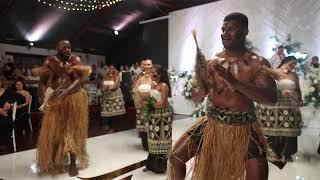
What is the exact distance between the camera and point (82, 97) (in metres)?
2.85

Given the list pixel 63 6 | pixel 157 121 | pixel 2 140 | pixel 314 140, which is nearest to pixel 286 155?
pixel 314 140

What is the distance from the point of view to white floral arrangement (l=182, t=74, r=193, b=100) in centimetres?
171

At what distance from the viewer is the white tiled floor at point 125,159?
6.77ft

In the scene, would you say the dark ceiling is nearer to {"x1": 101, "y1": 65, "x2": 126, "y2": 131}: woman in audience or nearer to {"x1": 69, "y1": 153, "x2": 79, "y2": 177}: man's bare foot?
{"x1": 101, "y1": 65, "x2": 126, "y2": 131}: woman in audience

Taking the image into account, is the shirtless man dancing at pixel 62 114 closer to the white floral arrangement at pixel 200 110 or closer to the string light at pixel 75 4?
the string light at pixel 75 4

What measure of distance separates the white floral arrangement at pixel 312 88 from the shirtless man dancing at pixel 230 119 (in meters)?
0.35

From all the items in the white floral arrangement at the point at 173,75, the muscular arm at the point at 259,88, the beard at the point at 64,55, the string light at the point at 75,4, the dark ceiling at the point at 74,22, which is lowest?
the muscular arm at the point at 259,88

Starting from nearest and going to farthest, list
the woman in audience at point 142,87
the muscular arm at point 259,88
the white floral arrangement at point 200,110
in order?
1. the muscular arm at point 259,88
2. the white floral arrangement at point 200,110
3. the woman in audience at point 142,87

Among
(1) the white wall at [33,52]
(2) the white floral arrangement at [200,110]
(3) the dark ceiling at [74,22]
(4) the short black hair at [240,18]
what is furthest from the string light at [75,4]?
(4) the short black hair at [240,18]

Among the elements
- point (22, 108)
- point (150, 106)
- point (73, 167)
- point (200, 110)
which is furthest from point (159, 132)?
point (22, 108)

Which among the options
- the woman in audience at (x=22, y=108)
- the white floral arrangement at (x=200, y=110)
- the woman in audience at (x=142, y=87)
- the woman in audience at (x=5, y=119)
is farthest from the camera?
the woman in audience at (x=5, y=119)

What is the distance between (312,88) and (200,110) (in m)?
0.65

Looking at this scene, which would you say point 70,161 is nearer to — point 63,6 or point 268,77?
point 63,6

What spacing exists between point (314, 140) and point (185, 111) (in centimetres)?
76
